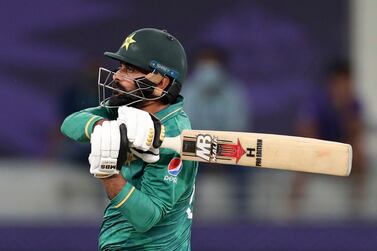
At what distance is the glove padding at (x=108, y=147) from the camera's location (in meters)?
3.94

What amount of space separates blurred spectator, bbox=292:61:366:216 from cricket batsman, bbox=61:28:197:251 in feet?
10.9

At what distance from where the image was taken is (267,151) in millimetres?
4262

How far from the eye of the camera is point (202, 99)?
7.83 metres

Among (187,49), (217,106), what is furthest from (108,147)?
(187,49)

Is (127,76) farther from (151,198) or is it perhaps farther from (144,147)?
(151,198)

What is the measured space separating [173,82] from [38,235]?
333 cm

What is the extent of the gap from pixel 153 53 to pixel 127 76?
0.13 metres

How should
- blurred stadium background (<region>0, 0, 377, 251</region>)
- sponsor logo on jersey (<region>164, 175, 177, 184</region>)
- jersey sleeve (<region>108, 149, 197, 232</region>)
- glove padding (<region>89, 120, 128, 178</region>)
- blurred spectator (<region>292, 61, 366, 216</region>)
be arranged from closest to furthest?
glove padding (<region>89, 120, 128, 178</region>), jersey sleeve (<region>108, 149, 197, 232</region>), sponsor logo on jersey (<region>164, 175, 177, 184</region>), blurred spectator (<region>292, 61, 366, 216</region>), blurred stadium background (<region>0, 0, 377, 251</region>)

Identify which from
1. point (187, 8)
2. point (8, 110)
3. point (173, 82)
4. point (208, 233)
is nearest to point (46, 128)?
point (8, 110)

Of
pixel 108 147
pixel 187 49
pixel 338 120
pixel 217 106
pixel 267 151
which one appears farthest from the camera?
pixel 187 49

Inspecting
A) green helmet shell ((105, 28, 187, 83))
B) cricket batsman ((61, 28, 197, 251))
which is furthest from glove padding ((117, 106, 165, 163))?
green helmet shell ((105, 28, 187, 83))

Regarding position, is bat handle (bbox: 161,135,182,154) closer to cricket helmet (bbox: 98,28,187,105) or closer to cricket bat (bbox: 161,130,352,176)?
cricket bat (bbox: 161,130,352,176)

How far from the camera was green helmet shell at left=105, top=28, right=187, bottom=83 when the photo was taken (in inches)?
167

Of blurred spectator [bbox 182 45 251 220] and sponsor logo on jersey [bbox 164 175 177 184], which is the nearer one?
sponsor logo on jersey [bbox 164 175 177 184]
